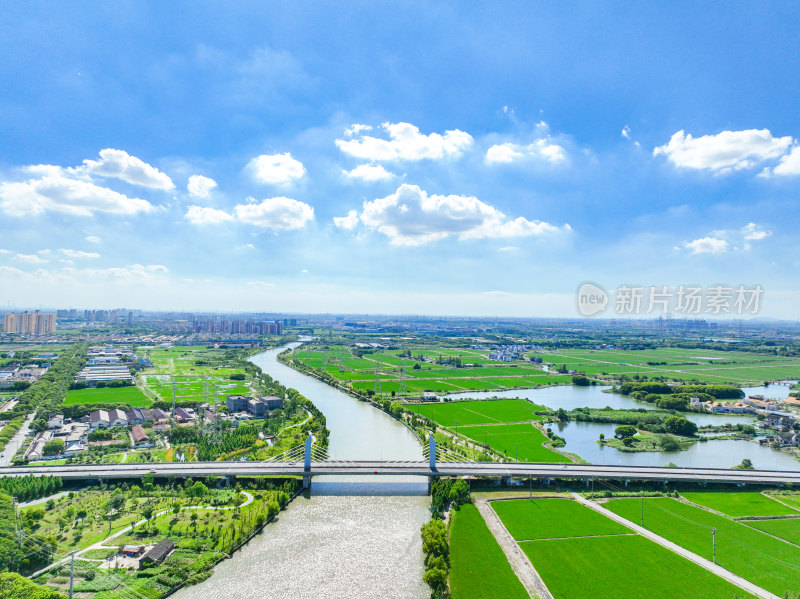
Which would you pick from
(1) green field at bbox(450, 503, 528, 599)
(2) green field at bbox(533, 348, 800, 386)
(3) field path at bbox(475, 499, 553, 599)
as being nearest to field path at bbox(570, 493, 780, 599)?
(3) field path at bbox(475, 499, 553, 599)

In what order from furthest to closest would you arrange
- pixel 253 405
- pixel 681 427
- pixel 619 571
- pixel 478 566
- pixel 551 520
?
1. pixel 253 405
2. pixel 681 427
3. pixel 551 520
4. pixel 478 566
5. pixel 619 571

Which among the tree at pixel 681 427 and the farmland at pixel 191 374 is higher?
the tree at pixel 681 427

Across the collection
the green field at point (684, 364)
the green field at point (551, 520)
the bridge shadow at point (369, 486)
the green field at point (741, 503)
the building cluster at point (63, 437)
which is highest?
the green field at point (684, 364)

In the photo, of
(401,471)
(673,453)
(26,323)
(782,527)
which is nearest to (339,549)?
(401,471)

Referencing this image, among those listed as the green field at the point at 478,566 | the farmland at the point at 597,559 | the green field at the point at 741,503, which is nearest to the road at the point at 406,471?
the green field at the point at 741,503

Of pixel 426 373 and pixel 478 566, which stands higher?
pixel 426 373

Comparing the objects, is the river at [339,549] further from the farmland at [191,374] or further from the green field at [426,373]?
the green field at [426,373]

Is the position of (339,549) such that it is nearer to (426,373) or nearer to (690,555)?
(690,555)

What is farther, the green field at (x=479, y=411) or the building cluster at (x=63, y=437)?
the green field at (x=479, y=411)
